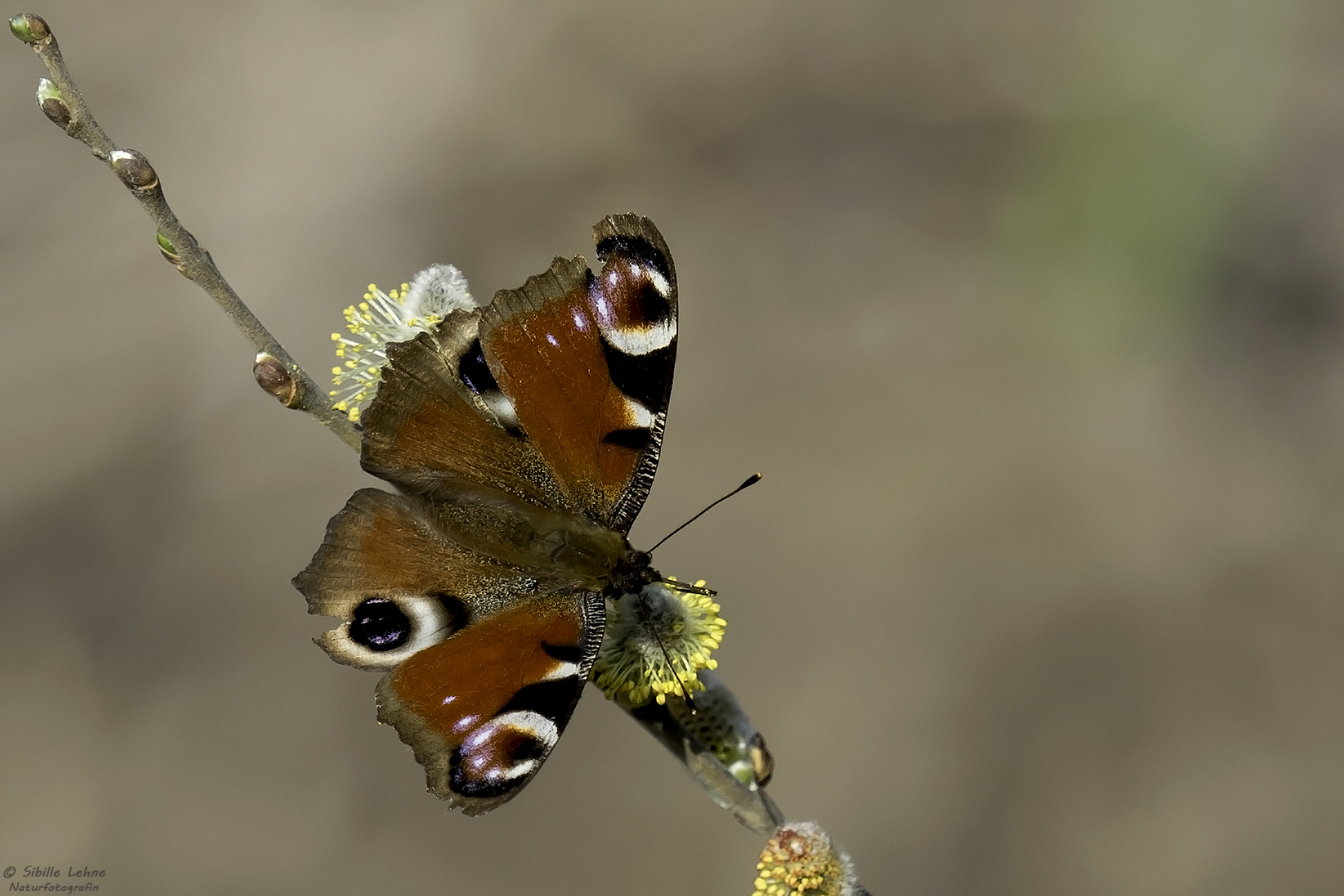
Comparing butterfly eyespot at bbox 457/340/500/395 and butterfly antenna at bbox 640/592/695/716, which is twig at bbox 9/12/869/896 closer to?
butterfly antenna at bbox 640/592/695/716

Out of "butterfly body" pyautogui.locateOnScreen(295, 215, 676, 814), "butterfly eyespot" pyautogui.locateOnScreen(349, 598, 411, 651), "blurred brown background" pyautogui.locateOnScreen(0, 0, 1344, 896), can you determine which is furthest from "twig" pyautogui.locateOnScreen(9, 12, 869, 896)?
"blurred brown background" pyautogui.locateOnScreen(0, 0, 1344, 896)

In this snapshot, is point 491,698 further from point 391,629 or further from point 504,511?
point 504,511

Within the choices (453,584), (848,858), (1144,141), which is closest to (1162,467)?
(1144,141)

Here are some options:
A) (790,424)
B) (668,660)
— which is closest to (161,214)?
(668,660)

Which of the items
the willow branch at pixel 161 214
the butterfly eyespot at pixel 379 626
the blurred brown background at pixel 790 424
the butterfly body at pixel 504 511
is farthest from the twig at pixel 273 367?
the blurred brown background at pixel 790 424

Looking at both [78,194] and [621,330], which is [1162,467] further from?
[78,194]

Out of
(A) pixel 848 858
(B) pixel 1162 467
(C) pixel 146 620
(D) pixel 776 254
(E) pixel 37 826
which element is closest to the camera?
(A) pixel 848 858
